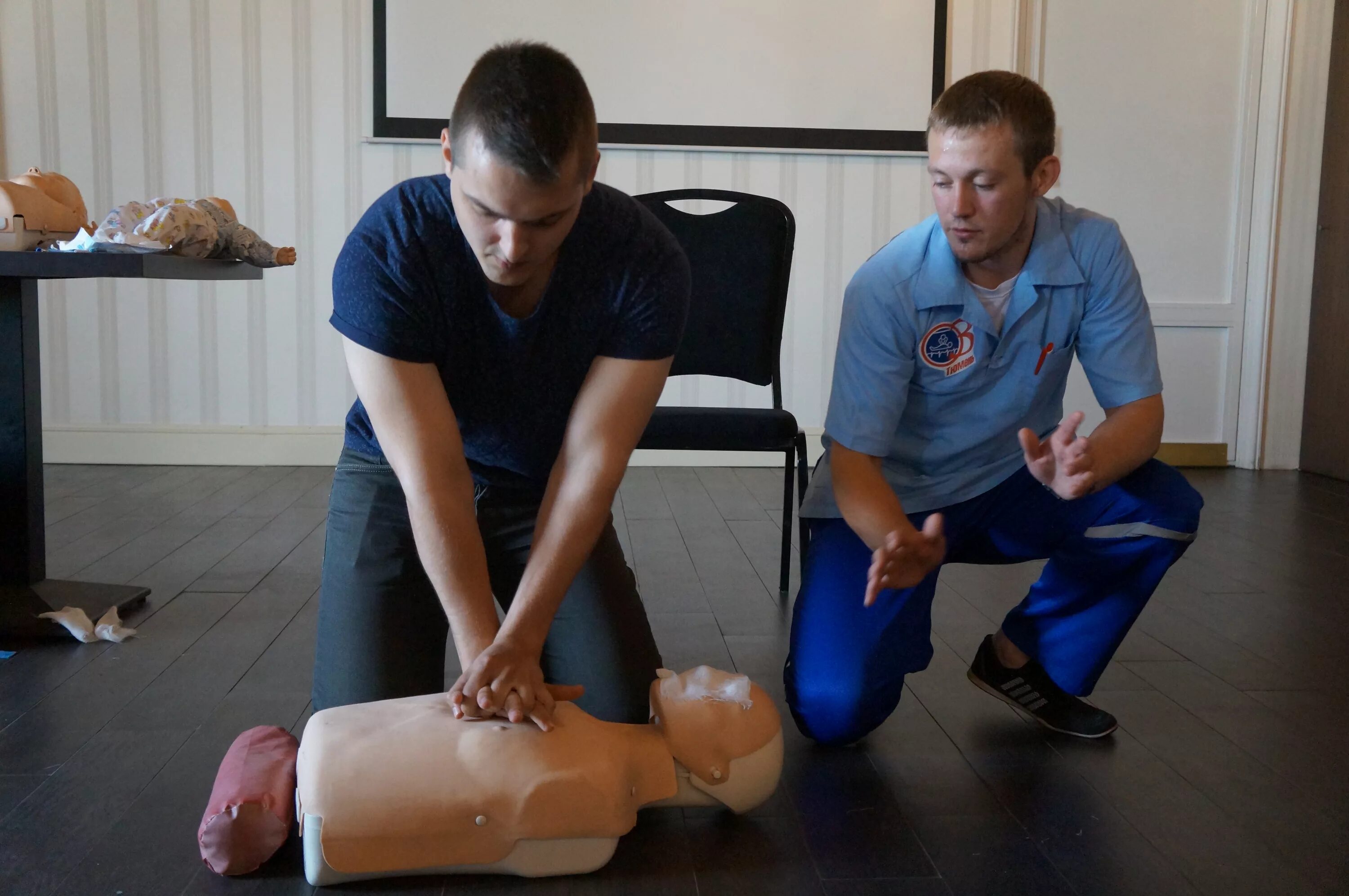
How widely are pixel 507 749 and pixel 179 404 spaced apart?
9.83ft

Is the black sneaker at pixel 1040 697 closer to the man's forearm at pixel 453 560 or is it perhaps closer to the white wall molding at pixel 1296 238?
the man's forearm at pixel 453 560

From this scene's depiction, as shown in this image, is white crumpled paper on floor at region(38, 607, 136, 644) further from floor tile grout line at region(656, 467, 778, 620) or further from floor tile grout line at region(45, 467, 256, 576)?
floor tile grout line at region(656, 467, 778, 620)

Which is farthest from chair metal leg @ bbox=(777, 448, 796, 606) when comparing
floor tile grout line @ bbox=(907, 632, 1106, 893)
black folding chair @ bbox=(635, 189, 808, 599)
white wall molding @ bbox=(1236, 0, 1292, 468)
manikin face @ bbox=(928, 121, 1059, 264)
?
white wall molding @ bbox=(1236, 0, 1292, 468)

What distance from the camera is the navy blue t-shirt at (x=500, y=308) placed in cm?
114

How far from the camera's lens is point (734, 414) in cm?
204

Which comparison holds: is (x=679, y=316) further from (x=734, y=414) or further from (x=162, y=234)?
(x=162, y=234)

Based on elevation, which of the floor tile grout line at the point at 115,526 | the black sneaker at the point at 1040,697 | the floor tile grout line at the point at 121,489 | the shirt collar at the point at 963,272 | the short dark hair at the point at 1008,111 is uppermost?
the short dark hair at the point at 1008,111

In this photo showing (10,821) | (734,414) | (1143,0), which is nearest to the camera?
(10,821)

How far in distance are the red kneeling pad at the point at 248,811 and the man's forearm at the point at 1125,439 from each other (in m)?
0.97

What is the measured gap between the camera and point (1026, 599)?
154 cm

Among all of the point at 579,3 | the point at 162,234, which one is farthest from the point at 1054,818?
the point at 579,3

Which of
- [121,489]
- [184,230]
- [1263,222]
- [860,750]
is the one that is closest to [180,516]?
[121,489]

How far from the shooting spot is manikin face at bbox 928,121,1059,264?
1.34 m

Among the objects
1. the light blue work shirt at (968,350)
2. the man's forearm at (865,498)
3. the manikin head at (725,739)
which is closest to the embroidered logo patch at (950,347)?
the light blue work shirt at (968,350)
